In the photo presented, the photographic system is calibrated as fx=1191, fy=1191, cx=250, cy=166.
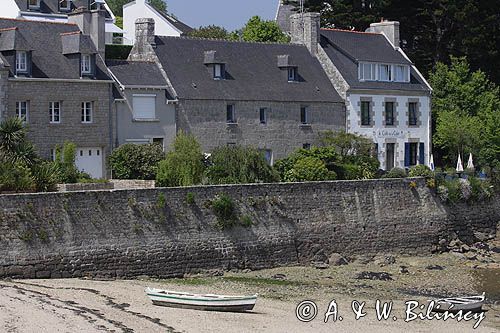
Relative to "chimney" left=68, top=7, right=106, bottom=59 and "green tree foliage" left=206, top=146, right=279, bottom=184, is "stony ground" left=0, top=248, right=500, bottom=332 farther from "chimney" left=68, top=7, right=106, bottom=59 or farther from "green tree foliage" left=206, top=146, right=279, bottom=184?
"chimney" left=68, top=7, right=106, bottom=59

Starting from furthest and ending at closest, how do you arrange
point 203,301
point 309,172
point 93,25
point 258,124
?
1. point 258,124
2. point 93,25
3. point 309,172
4. point 203,301

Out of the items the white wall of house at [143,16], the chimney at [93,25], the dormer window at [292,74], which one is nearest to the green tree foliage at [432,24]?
the dormer window at [292,74]

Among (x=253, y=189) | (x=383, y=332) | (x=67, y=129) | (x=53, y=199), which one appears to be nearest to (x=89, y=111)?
(x=67, y=129)

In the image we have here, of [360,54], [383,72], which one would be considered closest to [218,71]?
[360,54]

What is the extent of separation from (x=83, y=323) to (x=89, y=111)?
18.7 m

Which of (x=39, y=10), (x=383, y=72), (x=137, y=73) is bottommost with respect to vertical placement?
(x=137, y=73)

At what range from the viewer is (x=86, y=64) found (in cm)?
4125

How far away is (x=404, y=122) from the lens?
5125 centimetres

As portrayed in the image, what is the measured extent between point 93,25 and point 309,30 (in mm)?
11020

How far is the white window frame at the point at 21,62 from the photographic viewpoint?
3931 centimetres

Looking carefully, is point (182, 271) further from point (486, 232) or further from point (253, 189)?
point (486, 232)

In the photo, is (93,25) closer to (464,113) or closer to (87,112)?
(87,112)

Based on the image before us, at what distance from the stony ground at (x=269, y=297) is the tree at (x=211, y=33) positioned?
80.5ft

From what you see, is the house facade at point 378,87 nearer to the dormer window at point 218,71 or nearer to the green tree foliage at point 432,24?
the green tree foliage at point 432,24
